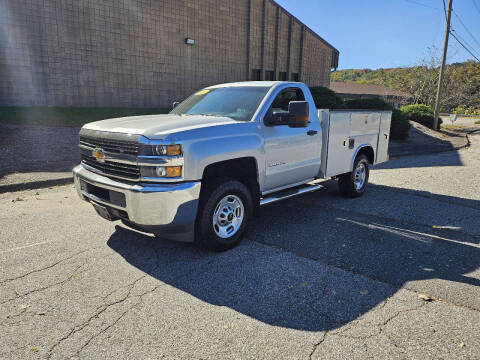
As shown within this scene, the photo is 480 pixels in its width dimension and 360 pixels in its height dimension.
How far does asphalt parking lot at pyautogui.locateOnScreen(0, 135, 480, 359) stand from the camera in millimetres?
2754

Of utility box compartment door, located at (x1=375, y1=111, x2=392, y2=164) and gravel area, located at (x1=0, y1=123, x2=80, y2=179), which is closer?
utility box compartment door, located at (x1=375, y1=111, x2=392, y2=164)

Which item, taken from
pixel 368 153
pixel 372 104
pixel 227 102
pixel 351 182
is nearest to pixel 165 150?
pixel 227 102

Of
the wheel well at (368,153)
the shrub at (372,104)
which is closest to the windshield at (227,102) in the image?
the wheel well at (368,153)

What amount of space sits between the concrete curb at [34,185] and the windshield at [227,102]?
384 centimetres

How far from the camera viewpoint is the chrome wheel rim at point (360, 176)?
713 centimetres

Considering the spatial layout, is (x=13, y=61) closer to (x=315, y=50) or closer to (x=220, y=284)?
(x=220, y=284)

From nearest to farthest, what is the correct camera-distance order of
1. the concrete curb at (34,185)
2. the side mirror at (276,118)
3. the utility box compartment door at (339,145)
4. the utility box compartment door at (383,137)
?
the side mirror at (276,118)
the utility box compartment door at (339,145)
the concrete curb at (34,185)
the utility box compartment door at (383,137)

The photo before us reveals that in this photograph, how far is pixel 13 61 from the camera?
13109 mm

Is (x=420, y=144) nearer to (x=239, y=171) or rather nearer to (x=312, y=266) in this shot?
(x=239, y=171)

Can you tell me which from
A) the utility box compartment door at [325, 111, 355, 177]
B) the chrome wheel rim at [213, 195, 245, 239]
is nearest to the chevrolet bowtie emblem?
the chrome wheel rim at [213, 195, 245, 239]

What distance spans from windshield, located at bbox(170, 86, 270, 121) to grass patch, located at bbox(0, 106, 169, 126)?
8556 mm

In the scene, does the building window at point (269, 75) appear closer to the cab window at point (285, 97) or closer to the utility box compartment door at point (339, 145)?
the utility box compartment door at point (339, 145)

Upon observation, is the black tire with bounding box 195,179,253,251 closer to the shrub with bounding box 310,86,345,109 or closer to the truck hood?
the truck hood

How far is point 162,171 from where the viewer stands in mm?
3730
